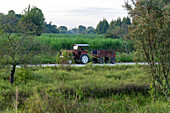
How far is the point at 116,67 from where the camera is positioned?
502 inches

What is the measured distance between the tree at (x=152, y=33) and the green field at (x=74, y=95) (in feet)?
1.70

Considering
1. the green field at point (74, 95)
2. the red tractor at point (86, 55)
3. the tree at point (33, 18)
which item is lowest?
the green field at point (74, 95)

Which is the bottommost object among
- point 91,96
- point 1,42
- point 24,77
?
point 91,96

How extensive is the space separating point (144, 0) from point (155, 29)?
809 mm

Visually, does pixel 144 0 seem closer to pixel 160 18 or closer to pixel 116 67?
pixel 160 18

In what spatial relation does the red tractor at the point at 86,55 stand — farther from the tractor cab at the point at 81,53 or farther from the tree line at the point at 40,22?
the tree line at the point at 40,22

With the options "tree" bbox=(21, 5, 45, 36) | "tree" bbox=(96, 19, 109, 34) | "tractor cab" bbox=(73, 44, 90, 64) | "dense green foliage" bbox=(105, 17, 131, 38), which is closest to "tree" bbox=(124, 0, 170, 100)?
"tree" bbox=(21, 5, 45, 36)

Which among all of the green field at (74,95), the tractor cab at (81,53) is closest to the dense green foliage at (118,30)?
the tractor cab at (81,53)

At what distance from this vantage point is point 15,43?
8.27 meters

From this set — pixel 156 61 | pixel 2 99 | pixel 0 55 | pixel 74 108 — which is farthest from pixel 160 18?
pixel 0 55

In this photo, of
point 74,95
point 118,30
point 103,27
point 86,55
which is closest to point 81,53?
point 86,55

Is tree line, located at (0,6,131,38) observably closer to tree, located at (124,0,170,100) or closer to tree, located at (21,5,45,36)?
tree, located at (21,5,45,36)

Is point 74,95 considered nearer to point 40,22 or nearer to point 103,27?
point 40,22

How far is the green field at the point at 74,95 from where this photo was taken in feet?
15.7
